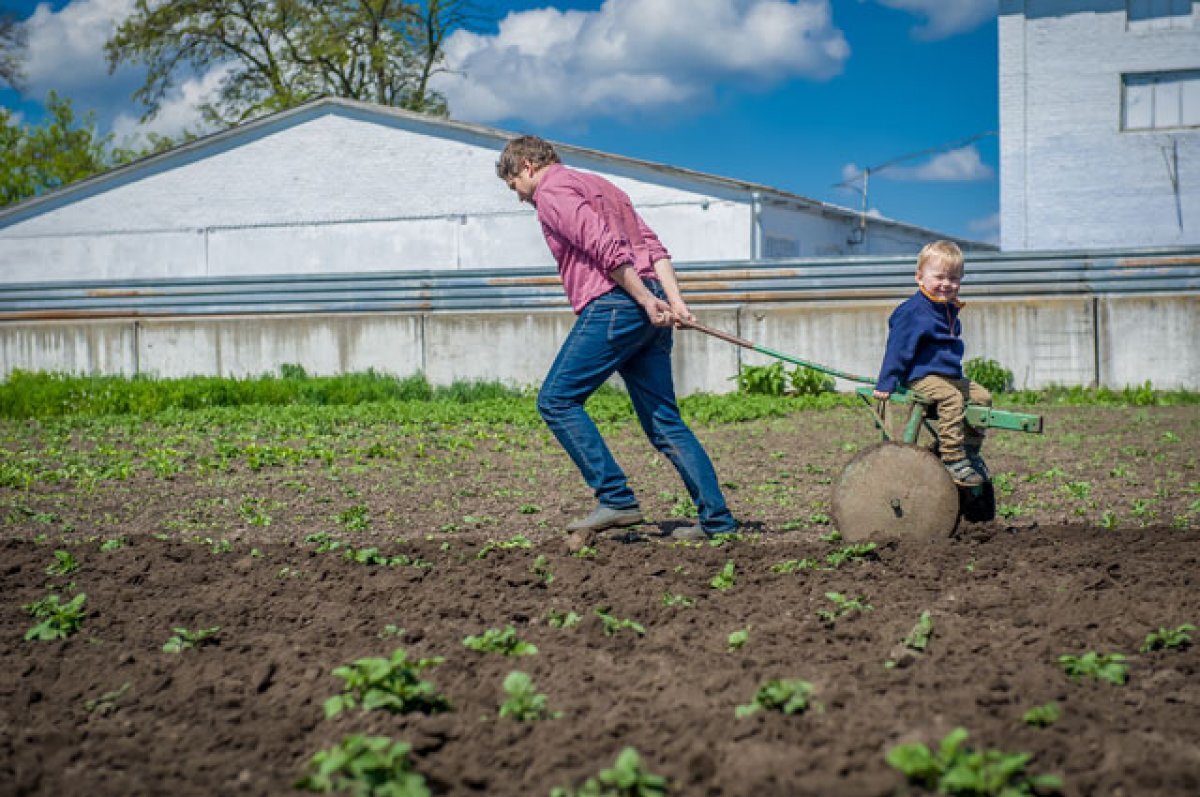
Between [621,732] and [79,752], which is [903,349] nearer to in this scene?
[621,732]

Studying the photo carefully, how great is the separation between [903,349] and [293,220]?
2483cm

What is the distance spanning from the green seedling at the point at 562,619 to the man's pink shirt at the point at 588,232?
195cm

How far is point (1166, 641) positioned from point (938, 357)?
216cm

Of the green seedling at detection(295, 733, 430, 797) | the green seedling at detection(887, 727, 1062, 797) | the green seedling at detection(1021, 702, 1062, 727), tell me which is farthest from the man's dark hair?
the green seedling at detection(887, 727, 1062, 797)

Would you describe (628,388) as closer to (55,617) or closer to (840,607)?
(840,607)

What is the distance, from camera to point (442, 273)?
18.4m

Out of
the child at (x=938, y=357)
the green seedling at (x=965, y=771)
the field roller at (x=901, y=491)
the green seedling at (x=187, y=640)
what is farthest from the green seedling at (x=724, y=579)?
the green seedling at (x=965, y=771)

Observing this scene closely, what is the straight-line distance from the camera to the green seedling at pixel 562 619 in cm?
466

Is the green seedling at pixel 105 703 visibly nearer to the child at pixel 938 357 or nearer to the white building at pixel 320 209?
the child at pixel 938 357

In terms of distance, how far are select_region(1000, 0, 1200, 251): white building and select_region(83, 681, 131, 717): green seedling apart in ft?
87.3

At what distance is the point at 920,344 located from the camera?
19.8 ft

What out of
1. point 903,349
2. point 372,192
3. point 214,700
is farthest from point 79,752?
point 372,192

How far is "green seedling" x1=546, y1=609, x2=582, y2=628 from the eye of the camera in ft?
15.3

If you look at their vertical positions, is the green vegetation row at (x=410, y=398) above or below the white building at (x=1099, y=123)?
below
